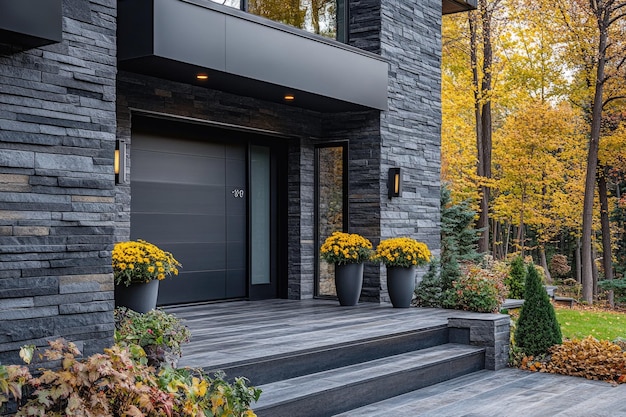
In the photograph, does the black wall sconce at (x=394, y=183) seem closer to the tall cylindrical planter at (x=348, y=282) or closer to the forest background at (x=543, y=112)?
the tall cylindrical planter at (x=348, y=282)

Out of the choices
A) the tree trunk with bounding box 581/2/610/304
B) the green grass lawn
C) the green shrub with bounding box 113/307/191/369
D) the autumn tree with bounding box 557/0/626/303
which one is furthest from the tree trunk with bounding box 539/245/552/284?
the green shrub with bounding box 113/307/191/369

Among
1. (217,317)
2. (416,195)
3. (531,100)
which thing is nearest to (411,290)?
(416,195)

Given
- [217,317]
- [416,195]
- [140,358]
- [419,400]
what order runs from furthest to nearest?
[416,195]
[217,317]
[419,400]
[140,358]

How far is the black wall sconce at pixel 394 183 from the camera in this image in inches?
366

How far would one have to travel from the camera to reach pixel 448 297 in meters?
8.62

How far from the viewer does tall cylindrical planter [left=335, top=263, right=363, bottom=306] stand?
345 inches

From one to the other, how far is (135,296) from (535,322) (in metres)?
4.29

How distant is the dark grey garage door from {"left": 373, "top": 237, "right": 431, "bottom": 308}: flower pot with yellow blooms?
1.99 metres

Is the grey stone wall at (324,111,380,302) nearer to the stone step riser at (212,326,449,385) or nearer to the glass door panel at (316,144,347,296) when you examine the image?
the glass door panel at (316,144,347,296)

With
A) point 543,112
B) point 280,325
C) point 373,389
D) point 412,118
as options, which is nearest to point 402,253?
point 280,325

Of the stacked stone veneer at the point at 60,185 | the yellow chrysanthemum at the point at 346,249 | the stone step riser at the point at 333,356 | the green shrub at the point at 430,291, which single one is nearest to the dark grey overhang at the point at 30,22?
the stacked stone veneer at the point at 60,185

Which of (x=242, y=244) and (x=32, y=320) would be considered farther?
(x=242, y=244)

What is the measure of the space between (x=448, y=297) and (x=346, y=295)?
50.5 inches

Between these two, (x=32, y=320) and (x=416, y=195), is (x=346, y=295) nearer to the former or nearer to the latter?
(x=416, y=195)
